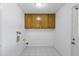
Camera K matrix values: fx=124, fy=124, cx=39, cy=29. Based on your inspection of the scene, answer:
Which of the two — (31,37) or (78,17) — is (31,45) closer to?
(31,37)

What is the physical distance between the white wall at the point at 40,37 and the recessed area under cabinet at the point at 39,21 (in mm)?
249

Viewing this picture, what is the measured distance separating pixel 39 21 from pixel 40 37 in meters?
0.85

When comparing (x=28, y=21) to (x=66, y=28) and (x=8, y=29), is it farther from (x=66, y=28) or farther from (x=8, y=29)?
(x=8, y=29)

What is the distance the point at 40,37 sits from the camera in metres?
6.45

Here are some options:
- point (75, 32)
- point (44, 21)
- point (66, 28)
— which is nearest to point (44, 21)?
point (44, 21)

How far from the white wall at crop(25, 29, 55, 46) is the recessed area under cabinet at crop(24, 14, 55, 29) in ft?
0.82

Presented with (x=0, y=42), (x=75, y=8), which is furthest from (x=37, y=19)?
(x=0, y=42)

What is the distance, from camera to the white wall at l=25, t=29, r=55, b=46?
642cm

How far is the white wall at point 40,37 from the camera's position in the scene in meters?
6.42

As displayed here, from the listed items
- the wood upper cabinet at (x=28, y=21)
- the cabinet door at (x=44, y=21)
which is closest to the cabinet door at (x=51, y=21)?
the cabinet door at (x=44, y=21)

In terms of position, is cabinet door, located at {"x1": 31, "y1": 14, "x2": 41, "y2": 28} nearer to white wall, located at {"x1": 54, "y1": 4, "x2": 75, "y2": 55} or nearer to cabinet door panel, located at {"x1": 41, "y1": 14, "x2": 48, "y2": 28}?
cabinet door panel, located at {"x1": 41, "y1": 14, "x2": 48, "y2": 28}

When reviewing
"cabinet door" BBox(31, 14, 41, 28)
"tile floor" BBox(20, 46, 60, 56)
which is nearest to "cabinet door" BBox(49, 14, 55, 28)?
"cabinet door" BBox(31, 14, 41, 28)

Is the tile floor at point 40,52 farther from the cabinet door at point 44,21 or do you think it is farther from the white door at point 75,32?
the white door at point 75,32

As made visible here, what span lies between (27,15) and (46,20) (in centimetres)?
99
